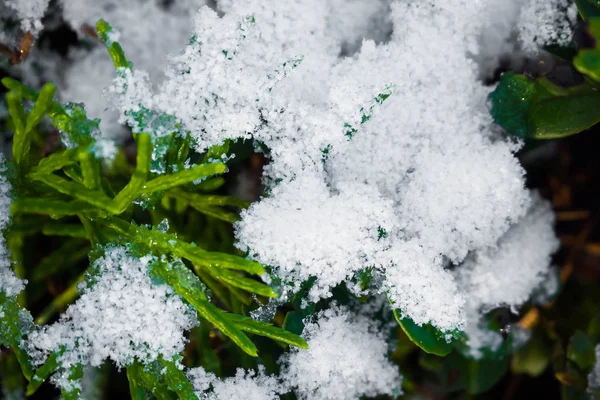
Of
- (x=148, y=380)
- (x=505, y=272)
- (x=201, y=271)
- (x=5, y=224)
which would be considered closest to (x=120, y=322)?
(x=148, y=380)

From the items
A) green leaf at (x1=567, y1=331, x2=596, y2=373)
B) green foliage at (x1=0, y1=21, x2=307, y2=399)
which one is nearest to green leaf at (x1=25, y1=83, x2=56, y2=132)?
green foliage at (x1=0, y1=21, x2=307, y2=399)

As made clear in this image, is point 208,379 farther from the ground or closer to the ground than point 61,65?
closer to the ground

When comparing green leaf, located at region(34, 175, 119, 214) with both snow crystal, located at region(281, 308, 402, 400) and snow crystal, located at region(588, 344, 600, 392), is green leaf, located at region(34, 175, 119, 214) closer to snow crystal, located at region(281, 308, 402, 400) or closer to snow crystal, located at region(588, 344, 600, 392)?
snow crystal, located at region(281, 308, 402, 400)

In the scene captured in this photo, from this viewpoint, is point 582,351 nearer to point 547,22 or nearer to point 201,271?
point 547,22

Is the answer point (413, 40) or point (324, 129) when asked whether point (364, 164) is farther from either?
point (413, 40)

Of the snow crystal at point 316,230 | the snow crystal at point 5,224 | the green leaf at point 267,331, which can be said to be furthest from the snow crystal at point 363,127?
the snow crystal at point 5,224

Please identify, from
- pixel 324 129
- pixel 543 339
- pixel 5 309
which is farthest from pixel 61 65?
pixel 543 339

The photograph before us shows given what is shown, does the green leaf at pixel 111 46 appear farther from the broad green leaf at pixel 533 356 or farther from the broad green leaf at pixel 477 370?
the broad green leaf at pixel 533 356
